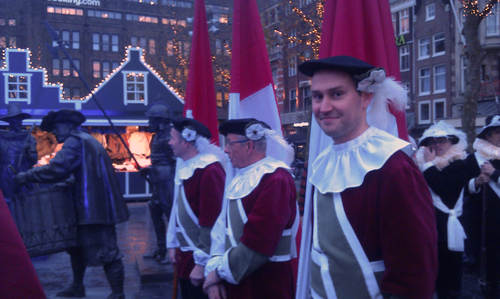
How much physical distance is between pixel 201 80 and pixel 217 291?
267 cm

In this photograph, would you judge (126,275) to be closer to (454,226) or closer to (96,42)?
(454,226)

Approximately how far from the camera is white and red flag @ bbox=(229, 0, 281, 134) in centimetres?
380

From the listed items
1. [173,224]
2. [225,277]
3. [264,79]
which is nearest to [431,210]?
[225,277]

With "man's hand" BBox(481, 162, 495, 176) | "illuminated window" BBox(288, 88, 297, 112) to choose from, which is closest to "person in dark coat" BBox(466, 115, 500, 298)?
"man's hand" BBox(481, 162, 495, 176)

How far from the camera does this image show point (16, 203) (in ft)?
16.7

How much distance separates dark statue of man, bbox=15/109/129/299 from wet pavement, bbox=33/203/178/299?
84 cm

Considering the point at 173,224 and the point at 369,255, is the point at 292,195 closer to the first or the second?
the point at 369,255

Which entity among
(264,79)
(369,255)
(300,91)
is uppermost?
(300,91)

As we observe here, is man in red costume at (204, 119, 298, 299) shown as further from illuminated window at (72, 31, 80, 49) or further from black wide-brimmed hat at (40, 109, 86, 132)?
illuminated window at (72, 31, 80, 49)

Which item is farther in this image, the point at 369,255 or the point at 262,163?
the point at 262,163

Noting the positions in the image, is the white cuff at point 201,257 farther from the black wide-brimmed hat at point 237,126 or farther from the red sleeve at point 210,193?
the black wide-brimmed hat at point 237,126

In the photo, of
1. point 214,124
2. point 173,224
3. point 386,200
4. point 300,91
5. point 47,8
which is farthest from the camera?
point 47,8

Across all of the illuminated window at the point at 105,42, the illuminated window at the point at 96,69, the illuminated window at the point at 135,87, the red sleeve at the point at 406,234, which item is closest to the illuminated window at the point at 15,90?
the illuminated window at the point at 135,87

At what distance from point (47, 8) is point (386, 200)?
58.2 metres
